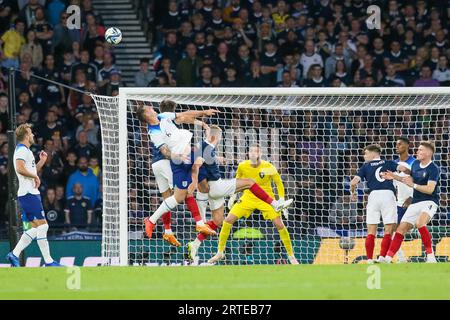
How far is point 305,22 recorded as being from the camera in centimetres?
2314

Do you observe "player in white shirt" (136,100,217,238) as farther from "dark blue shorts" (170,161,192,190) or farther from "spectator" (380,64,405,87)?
"spectator" (380,64,405,87)

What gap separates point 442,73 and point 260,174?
20.9ft

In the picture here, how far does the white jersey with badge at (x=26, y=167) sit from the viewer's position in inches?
620

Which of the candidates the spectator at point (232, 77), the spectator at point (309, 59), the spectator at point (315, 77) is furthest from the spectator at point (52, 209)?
the spectator at point (309, 59)

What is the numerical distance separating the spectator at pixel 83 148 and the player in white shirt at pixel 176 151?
4828mm

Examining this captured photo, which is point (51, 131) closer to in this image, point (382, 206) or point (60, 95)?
point (60, 95)

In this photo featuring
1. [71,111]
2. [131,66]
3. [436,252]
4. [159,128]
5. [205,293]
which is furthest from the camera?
[131,66]

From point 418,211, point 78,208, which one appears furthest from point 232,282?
point 78,208

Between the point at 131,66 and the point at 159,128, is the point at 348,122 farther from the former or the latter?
the point at 131,66

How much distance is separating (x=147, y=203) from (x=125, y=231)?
2612 mm

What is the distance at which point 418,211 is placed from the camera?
1573 cm

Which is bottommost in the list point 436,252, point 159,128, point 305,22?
point 436,252

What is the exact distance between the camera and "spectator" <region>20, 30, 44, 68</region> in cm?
2266

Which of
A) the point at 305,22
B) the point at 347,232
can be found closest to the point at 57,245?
the point at 347,232
